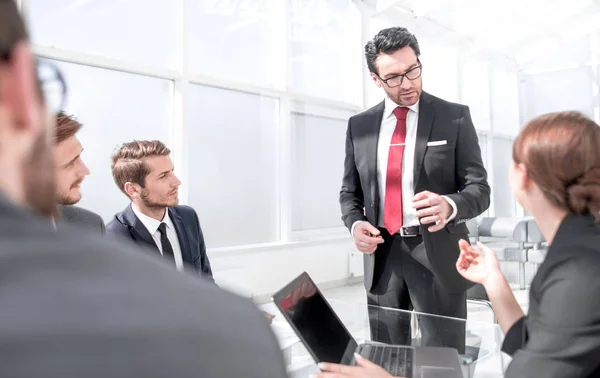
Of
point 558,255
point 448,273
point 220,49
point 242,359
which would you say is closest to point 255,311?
point 242,359

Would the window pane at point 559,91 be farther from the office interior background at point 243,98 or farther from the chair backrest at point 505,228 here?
the chair backrest at point 505,228

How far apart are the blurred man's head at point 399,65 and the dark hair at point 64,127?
126 cm

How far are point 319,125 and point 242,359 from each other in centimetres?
621

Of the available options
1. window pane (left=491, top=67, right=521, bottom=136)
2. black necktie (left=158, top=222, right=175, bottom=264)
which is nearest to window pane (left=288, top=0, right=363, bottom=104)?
black necktie (left=158, top=222, right=175, bottom=264)

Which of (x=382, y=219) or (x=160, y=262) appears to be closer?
(x=160, y=262)

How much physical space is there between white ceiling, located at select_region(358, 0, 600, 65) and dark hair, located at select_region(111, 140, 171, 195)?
536 cm

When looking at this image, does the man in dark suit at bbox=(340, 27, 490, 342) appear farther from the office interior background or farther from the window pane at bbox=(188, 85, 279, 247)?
the window pane at bbox=(188, 85, 279, 247)

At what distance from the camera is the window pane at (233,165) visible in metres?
5.13

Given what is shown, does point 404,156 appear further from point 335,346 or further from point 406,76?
point 335,346

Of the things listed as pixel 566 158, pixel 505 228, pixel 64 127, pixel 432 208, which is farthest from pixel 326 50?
pixel 566 158

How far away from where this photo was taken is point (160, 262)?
376 millimetres

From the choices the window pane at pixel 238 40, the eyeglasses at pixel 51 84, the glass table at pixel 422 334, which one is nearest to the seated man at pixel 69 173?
the glass table at pixel 422 334

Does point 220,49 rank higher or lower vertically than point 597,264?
higher

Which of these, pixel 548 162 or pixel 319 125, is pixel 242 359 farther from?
pixel 319 125
